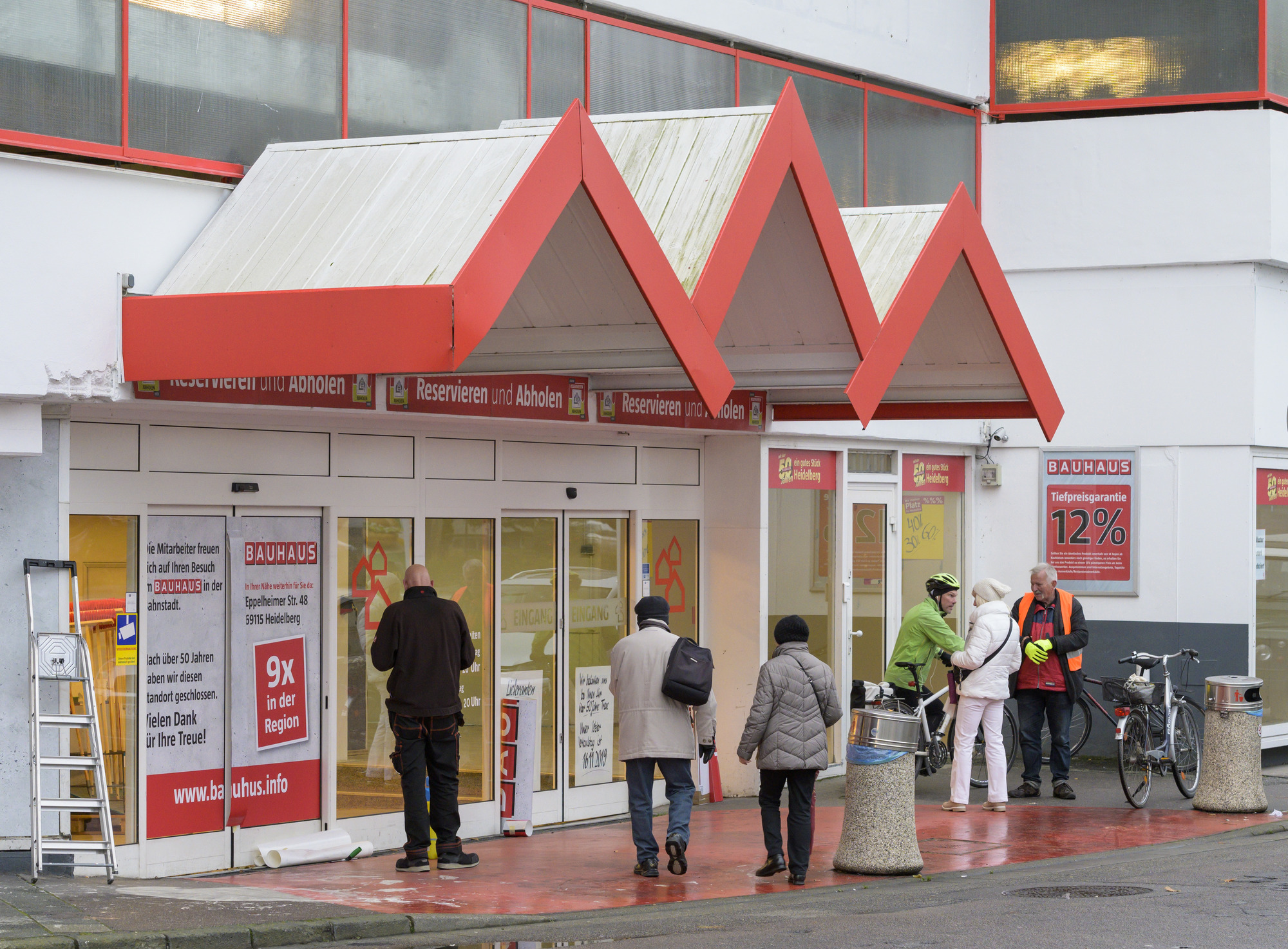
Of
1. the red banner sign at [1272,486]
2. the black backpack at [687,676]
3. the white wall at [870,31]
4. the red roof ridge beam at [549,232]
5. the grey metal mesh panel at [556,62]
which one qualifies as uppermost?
the white wall at [870,31]

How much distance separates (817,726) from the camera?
9.57 meters

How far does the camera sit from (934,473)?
15.9 m

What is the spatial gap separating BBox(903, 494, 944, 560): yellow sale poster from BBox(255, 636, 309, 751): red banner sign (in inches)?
274

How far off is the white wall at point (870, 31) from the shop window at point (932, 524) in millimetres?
3744

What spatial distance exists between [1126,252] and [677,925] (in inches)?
374

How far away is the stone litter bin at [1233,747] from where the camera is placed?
12.2 m

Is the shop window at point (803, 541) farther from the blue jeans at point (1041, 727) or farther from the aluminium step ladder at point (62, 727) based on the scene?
the aluminium step ladder at point (62, 727)

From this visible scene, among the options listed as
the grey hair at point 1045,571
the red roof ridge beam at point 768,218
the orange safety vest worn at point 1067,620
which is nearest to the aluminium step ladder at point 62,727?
the red roof ridge beam at point 768,218

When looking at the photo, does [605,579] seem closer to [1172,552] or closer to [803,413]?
[803,413]

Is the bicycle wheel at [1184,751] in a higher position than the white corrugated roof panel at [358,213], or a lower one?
lower

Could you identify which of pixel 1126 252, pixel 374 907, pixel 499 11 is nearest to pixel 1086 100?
pixel 1126 252

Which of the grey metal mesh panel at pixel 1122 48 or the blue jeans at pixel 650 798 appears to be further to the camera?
the grey metal mesh panel at pixel 1122 48

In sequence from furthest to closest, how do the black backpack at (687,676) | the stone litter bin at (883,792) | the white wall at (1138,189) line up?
1. the white wall at (1138,189)
2. the stone litter bin at (883,792)
3. the black backpack at (687,676)

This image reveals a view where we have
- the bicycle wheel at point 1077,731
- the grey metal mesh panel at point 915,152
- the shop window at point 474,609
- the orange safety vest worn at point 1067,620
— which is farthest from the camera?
the grey metal mesh panel at point 915,152
